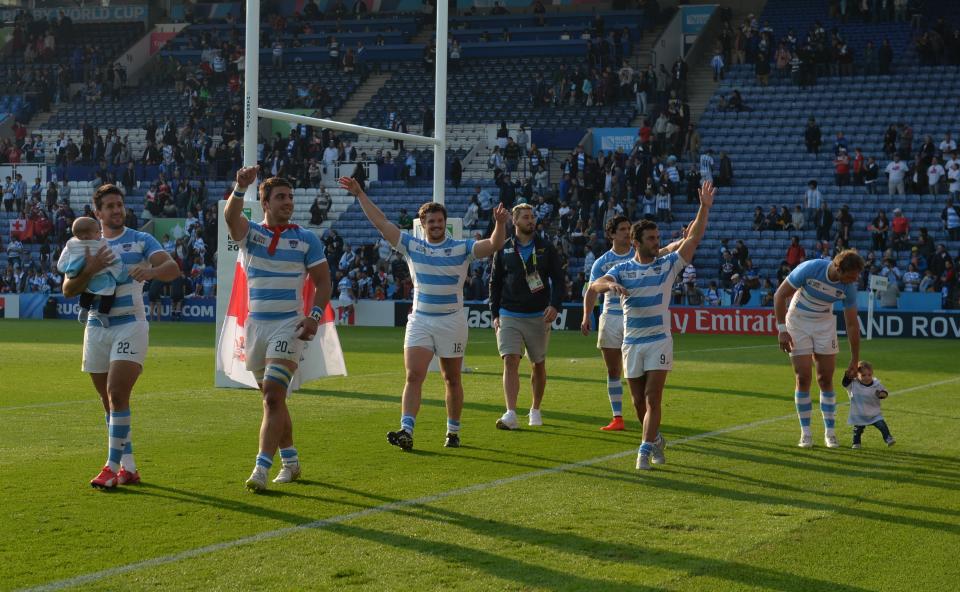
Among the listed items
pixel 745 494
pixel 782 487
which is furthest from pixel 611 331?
pixel 745 494

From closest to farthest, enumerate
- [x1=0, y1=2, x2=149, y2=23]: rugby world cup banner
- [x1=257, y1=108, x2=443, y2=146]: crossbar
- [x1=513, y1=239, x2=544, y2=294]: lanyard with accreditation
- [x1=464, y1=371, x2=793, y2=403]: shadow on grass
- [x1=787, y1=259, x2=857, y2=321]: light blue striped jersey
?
1. [x1=787, y1=259, x2=857, y2=321]: light blue striped jersey
2. [x1=513, y1=239, x2=544, y2=294]: lanyard with accreditation
3. [x1=464, y1=371, x2=793, y2=403]: shadow on grass
4. [x1=257, y1=108, x2=443, y2=146]: crossbar
5. [x1=0, y1=2, x2=149, y2=23]: rugby world cup banner

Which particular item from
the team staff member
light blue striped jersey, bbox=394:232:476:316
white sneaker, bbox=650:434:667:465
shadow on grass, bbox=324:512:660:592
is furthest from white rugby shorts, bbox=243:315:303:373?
the team staff member

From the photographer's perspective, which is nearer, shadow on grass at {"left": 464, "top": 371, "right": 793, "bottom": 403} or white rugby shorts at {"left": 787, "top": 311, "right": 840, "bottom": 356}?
white rugby shorts at {"left": 787, "top": 311, "right": 840, "bottom": 356}

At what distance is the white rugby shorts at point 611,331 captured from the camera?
1286 cm

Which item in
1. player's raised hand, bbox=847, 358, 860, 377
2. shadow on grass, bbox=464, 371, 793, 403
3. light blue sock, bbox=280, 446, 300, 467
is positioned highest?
player's raised hand, bbox=847, 358, 860, 377

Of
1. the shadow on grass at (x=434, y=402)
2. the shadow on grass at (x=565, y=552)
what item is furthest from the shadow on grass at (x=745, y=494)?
the shadow on grass at (x=434, y=402)

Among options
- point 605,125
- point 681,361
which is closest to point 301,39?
point 605,125

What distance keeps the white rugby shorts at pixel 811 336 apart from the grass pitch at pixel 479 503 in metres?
0.90

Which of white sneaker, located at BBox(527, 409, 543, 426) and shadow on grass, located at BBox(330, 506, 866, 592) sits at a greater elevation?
white sneaker, located at BBox(527, 409, 543, 426)

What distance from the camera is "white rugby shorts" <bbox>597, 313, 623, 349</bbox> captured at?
12859 mm

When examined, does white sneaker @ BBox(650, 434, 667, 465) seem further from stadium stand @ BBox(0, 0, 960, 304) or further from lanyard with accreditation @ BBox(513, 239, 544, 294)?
stadium stand @ BBox(0, 0, 960, 304)

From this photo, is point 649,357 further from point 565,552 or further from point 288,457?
point 565,552

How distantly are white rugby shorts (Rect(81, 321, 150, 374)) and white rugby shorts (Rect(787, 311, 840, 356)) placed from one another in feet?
18.5

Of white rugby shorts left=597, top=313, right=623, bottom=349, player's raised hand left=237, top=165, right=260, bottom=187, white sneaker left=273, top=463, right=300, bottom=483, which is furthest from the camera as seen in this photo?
white rugby shorts left=597, top=313, right=623, bottom=349
